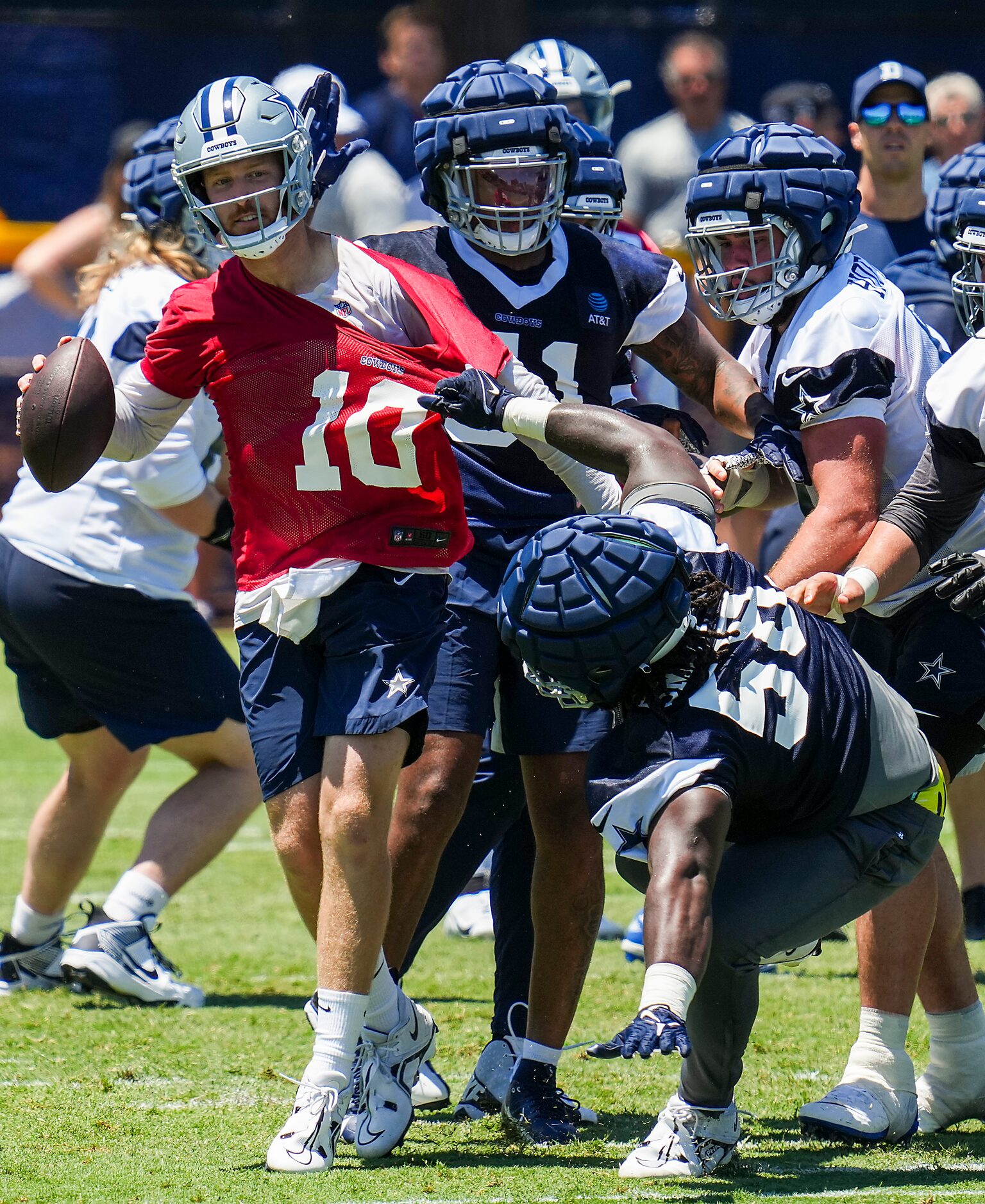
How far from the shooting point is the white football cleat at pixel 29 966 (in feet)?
18.2

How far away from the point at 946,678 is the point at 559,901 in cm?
100

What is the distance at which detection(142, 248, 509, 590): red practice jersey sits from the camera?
389cm

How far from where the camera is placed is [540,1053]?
410cm

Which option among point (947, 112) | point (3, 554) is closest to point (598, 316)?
point (3, 554)

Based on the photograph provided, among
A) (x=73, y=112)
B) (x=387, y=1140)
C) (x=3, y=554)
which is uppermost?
(x=73, y=112)

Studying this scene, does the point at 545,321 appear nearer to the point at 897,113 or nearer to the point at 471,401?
A: the point at 471,401

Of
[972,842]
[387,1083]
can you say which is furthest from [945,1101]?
[972,842]

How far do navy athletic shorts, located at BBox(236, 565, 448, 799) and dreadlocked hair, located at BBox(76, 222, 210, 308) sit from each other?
6.72 ft

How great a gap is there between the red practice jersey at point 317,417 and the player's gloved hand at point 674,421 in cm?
62

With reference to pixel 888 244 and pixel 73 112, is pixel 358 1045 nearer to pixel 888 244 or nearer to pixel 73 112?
pixel 888 244

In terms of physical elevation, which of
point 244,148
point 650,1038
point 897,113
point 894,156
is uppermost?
point 897,113

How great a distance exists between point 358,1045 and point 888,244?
428 centimetres

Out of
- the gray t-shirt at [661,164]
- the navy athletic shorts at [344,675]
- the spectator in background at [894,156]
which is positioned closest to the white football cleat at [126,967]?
the navy athletic shorts at [344,675]

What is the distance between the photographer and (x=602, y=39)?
1421 cm
